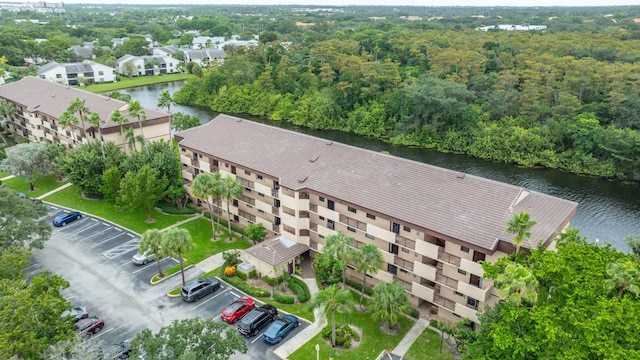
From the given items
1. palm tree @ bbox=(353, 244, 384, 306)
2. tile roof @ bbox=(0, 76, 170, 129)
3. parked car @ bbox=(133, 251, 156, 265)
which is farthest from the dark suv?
tile roof @ bbox=(0, 76, 170, 129)

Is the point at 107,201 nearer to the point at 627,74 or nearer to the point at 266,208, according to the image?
the point at 266,208

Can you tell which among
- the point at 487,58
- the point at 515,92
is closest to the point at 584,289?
the point at 515,92

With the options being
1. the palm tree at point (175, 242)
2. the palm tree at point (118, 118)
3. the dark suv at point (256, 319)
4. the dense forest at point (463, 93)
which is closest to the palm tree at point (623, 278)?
the dark suv at point (256, 319)

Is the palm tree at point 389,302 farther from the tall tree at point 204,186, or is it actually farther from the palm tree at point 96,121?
the palm tree at point 96,121

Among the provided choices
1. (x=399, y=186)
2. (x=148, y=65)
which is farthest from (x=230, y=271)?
(x=148, y=65)

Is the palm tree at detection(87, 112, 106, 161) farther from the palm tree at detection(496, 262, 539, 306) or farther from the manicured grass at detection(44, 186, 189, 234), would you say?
the palm tree at detection(496, 262, 539, 306)
